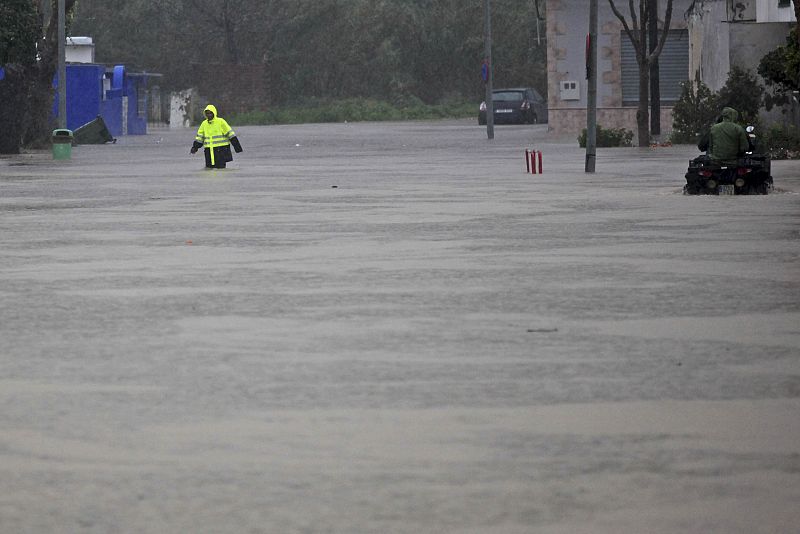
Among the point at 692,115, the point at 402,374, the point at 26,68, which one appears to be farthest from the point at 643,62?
the point at 402,374

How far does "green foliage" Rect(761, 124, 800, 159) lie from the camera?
40.5m

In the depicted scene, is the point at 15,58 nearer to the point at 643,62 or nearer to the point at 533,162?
the point at 643,62

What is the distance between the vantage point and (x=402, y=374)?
10.2 m

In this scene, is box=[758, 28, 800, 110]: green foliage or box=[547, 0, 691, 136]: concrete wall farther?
box=[547, 0, 691, 136]: concrete wall

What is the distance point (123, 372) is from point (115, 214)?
14383mm

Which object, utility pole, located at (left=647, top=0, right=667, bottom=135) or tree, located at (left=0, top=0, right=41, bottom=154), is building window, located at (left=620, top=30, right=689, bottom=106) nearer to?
utility pole, located at (left=647, top=0, right=667, bottom=135)

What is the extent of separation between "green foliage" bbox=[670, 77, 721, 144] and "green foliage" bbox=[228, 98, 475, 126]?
4119cm

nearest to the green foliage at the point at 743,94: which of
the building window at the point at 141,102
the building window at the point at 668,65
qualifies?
the building window at the point at 668,65

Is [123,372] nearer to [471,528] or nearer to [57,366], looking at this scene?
[57,366]

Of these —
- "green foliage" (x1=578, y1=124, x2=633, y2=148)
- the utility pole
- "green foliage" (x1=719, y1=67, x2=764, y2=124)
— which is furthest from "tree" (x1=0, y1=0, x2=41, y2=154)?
the utility pole

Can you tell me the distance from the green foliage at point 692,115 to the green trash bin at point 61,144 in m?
15.5

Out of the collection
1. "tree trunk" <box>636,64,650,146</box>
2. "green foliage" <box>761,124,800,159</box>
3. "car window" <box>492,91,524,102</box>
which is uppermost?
"car window" <box>492,91,524,102</box>

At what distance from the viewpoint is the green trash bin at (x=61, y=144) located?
152ft

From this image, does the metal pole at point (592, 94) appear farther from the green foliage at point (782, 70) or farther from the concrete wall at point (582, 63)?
the concrete wall at point (582, 63)
